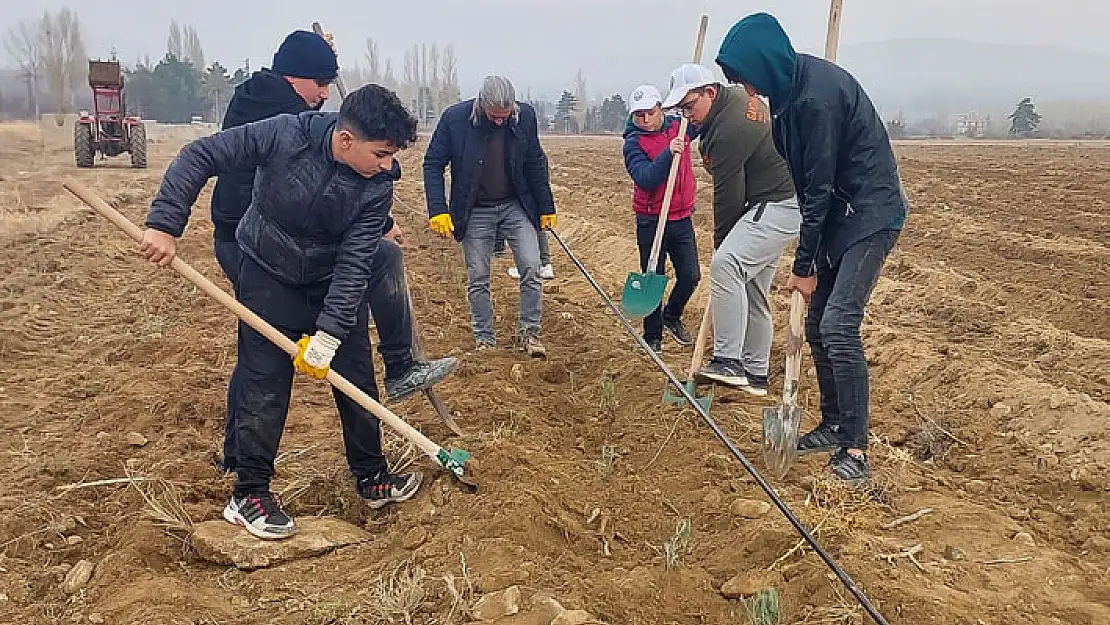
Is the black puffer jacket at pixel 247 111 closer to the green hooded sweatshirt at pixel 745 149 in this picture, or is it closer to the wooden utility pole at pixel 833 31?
the green hooded sweatshirt at pixel 745 149

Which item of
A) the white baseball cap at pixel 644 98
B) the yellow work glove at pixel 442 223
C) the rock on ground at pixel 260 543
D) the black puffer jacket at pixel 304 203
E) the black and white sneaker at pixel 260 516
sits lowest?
the rock on ground at pixel 260 543

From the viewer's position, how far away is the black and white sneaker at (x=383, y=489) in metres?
4.02

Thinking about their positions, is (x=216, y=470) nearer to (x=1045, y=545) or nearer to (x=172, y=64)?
(x=1045, y=545)

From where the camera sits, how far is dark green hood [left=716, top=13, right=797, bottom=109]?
3.63 m

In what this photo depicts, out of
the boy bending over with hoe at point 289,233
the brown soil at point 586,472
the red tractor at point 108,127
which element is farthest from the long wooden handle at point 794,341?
the red tractor at point 108,127

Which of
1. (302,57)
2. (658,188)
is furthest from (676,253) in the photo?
(302,57)

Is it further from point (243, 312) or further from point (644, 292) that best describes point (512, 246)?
point (243, 312)

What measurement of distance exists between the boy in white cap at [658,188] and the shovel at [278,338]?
256cm

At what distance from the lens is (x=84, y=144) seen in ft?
74.4

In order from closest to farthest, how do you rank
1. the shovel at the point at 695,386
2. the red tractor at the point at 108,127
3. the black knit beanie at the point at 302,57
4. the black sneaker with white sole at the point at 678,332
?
the black knit beanie at the point at 302,57 < the shovel at the point at 695,386 < the black sneaker with white sole at the point at 678,332 < the red tractor at the point at 108,127

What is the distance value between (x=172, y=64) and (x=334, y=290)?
67793mm

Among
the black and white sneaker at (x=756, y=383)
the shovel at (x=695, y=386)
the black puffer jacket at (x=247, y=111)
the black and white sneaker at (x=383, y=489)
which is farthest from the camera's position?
the black and white sneaker at (x=756, y=383)

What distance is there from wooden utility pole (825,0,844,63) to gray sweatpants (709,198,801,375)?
2.43 ft

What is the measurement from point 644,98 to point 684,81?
3.67 feet
